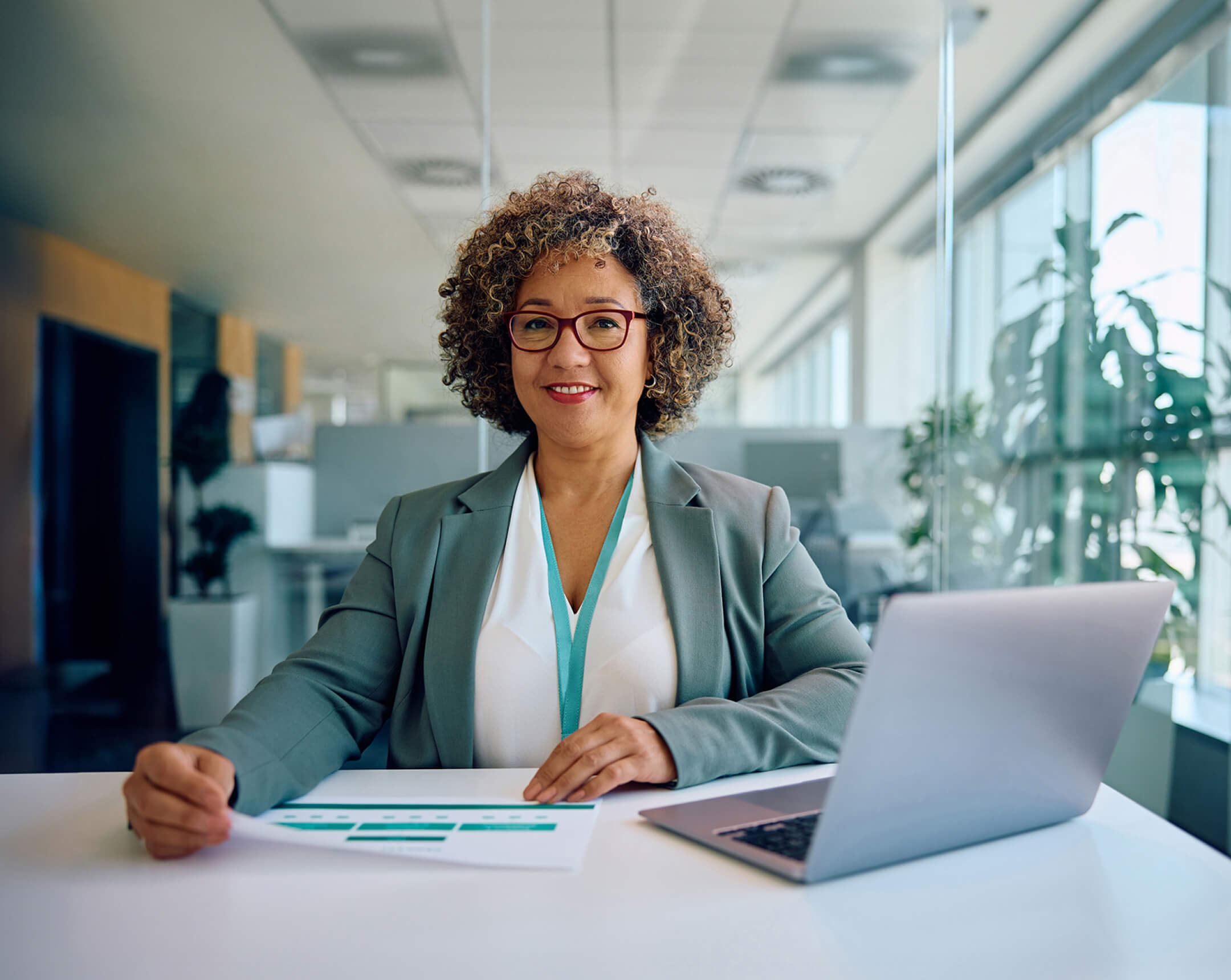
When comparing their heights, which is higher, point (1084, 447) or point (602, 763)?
point (1084, 447)

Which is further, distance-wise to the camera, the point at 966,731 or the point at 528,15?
the point at 528,15

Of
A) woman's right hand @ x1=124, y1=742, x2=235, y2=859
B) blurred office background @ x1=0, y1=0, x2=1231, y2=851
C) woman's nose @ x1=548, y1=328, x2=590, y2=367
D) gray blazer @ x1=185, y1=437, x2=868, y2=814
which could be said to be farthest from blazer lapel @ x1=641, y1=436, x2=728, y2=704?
blurred office background @ x1=0, y1=0, x2=1231, y2=851

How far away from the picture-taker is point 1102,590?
77 centimetres

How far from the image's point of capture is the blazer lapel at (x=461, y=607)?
4.25 feet

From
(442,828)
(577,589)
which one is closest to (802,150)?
(577,589)

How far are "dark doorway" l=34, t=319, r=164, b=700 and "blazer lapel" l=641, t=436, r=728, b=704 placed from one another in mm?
2610

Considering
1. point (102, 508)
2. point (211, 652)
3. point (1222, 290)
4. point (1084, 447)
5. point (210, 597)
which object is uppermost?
point (1222, 290)

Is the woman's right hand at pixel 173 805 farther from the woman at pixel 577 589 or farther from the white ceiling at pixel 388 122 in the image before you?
the white ceiling at pixel 388 122

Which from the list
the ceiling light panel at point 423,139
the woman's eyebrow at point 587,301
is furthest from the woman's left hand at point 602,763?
the ceiling light panel at point 423,139

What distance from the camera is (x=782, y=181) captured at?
3443 mm

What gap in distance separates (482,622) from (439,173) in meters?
2.45

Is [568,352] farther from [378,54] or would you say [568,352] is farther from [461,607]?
[378,54]

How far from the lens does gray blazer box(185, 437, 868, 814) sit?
3.82 ft

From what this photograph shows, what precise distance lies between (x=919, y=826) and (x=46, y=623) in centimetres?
350
